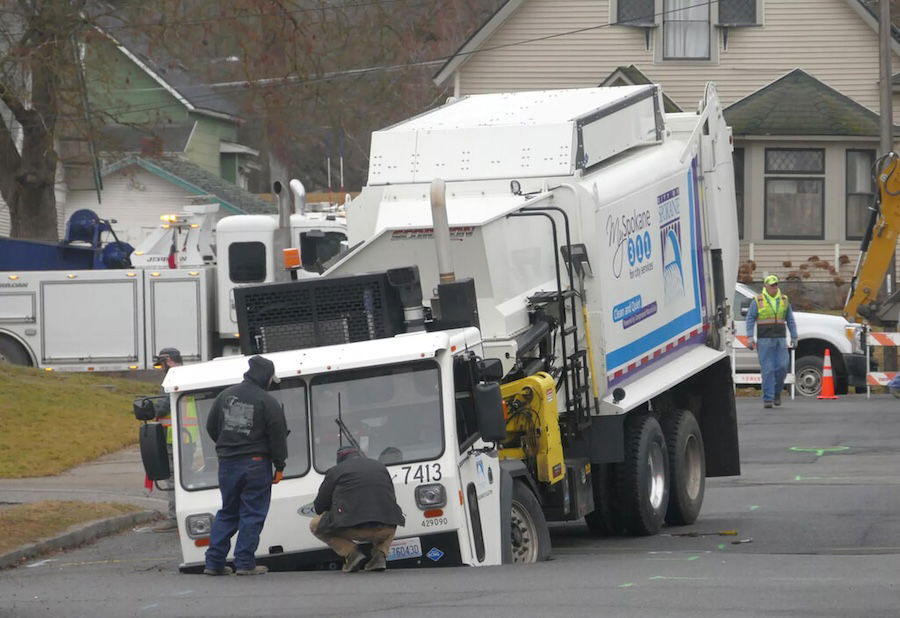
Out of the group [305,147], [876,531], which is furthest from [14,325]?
[305,147]

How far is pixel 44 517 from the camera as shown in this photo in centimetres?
1441

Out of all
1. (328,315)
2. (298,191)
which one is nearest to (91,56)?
(298,191)

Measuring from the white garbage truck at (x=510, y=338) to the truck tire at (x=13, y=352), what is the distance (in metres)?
13.6

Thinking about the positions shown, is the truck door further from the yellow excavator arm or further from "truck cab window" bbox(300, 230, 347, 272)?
the yellow excavator arm

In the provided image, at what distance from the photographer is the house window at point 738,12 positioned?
36594 millimetres

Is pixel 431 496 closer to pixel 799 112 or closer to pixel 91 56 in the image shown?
pixel 91 56

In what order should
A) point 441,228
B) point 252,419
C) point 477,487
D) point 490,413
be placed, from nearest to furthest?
point 252,419
point 490,413
point 477,487
point 441,228

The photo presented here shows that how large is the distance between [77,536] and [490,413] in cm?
→ 546

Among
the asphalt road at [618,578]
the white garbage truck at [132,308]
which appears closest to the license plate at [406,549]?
the asphalt road at [618,578]

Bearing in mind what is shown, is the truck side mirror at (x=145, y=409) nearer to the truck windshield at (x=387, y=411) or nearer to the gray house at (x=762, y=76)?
the truck windshield at (x=387, y=411)

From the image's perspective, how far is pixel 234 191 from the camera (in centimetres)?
5356

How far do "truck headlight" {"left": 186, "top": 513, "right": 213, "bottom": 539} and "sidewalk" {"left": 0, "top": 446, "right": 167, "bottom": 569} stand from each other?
284 cm

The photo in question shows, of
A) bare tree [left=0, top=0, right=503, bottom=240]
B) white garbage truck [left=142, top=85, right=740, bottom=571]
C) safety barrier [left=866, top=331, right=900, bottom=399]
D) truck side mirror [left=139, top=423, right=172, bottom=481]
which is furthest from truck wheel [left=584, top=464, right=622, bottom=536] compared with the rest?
bare tree [left=0, top=0, right=503, bottom=240]

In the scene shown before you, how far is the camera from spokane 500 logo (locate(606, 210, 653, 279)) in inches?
513
